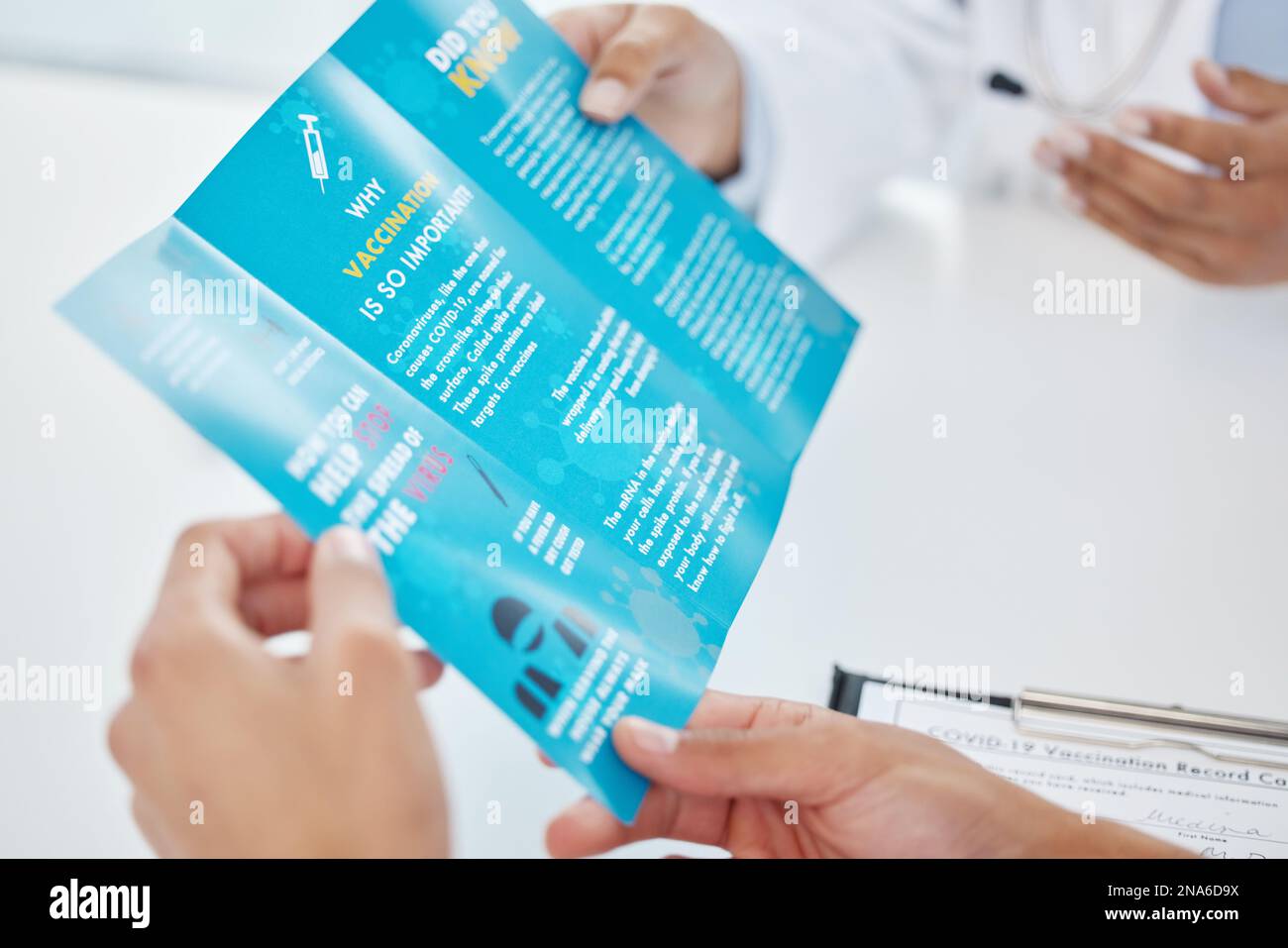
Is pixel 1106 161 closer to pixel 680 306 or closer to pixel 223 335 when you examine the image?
pixel 680 306

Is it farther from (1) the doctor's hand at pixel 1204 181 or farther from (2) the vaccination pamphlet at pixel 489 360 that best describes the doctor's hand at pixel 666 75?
(1) the doctor's hand at pixel 1204 181

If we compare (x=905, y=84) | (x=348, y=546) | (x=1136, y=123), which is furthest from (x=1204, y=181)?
(x=348, y=546)

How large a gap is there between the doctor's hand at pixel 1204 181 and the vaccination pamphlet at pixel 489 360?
354mm

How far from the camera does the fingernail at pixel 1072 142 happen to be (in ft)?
2.34

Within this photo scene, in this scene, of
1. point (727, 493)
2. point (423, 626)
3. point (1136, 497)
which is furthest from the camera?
point (1136, 497)

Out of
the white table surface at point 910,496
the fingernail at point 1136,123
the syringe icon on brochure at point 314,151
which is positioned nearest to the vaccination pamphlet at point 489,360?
the syringe icon on brochure at point 314,151

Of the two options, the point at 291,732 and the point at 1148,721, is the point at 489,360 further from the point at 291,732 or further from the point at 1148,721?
the point at 1148,721

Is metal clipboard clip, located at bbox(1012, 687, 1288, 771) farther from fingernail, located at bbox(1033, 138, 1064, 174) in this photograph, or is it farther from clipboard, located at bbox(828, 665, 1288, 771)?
fingernail, located at bbox(1033, 138, 1064, 174)

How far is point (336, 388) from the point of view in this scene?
0.35m

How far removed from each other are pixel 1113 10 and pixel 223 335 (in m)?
0.68

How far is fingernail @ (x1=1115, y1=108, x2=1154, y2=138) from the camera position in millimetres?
661

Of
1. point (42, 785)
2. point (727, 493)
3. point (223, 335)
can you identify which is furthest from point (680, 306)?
point (42, 785)

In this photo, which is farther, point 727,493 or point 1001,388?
point 1001,388

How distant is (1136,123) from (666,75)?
0.31 metres
